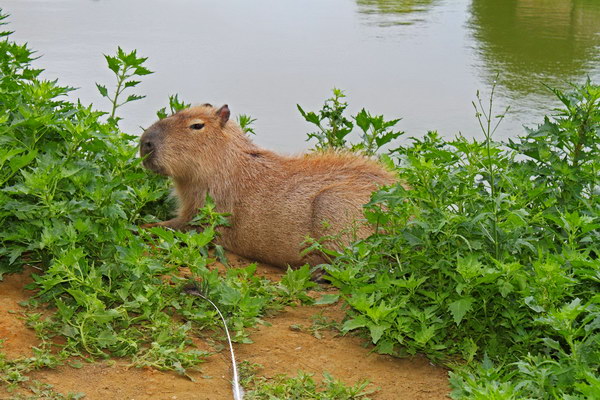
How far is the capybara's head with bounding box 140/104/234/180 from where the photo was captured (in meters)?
6.07

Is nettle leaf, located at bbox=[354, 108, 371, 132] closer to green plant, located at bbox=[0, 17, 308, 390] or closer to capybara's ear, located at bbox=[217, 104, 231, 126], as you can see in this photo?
capybara's ear, located at bbox=[217, 104, 231, 126]

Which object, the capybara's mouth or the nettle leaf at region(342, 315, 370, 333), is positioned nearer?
the nettle leaf at region(342, 315, 370, 333)

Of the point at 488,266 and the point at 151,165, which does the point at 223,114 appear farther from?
the point at 488,266

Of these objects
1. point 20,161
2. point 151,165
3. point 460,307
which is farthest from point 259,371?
point 151,165

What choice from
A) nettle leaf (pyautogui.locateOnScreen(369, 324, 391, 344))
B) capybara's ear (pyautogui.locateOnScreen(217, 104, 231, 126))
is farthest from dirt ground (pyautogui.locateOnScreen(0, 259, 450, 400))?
capybara's ear (pyautogui.locateOnScreen(217, 104, 231, 126))

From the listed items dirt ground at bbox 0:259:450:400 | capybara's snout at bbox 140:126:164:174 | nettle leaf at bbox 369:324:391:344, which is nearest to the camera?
dirt ground at bbox 0:259:450:400

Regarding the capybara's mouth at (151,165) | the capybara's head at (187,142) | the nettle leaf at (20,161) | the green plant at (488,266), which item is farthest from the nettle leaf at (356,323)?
the capybara's mouth at (151,165)

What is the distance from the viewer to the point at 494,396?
10.8 feet

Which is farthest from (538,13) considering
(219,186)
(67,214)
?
(67,214)

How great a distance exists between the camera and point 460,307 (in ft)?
13.2

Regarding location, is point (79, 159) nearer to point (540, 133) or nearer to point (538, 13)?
point (540, 133)

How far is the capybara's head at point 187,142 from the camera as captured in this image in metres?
6.07

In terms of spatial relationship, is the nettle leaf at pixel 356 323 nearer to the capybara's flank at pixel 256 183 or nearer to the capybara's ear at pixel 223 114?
the capybara's flank at pixel 256 183

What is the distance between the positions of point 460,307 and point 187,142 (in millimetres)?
2715
